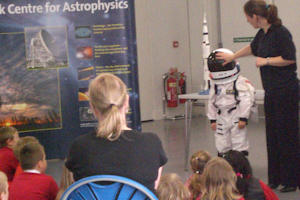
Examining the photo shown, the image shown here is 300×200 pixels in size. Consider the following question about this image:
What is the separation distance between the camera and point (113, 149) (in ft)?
6.44

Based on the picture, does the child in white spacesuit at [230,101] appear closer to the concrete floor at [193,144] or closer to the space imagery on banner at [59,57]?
the concrete floor at [193,144]

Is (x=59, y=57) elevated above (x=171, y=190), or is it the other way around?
(x=59, y=57)

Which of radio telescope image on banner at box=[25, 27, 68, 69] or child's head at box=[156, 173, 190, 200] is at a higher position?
radio telescope image on banner at box=[25, 27, 68, 69]

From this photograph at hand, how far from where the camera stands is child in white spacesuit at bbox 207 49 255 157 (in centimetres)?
431

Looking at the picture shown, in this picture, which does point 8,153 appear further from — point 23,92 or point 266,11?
point 266,11

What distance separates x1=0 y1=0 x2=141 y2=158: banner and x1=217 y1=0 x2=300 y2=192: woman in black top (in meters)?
1.81

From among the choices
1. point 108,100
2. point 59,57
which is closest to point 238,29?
point 59,57

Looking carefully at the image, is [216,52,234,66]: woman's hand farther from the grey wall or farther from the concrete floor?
the grey wall

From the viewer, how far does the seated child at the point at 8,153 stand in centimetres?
378

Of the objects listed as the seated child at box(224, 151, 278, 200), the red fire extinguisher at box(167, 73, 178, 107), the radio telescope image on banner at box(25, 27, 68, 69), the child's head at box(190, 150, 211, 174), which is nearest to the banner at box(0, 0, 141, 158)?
the radio telescope image on banner at box(25, 27, 68, 69)

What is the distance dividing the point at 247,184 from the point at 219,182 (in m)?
0.45

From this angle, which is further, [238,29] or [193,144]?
[238,29]

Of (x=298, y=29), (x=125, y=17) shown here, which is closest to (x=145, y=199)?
(x=125, y=17)

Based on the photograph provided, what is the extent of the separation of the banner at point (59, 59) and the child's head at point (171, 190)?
3.02 m
